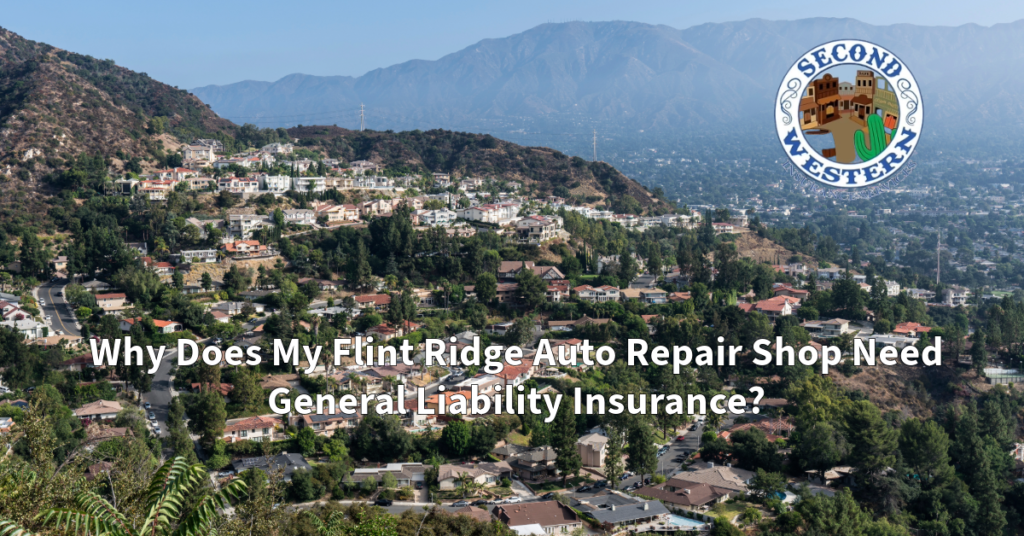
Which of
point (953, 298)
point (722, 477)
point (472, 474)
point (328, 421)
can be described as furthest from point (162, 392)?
point (953, 298)

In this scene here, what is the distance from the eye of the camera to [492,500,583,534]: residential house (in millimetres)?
15164

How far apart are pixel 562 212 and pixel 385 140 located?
20353mm

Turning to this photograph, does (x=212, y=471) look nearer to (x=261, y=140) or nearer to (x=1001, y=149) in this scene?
(x=261, y=140)

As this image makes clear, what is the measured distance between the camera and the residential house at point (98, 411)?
1883 cm

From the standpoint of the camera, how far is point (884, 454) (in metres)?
18.6

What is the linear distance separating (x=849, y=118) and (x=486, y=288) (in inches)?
586

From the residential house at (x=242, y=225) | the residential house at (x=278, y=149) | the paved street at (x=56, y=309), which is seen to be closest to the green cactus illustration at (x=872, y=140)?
the paved street at (x=56, y=309)

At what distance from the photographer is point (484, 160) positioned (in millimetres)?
53031

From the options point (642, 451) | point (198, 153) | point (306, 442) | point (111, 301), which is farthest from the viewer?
point (198, 153)

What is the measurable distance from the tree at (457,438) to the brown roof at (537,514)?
11.2ft

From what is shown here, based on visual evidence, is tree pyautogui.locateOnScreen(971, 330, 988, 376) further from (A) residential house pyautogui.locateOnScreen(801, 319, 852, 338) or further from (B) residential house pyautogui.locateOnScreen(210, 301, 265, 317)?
(B) residential house pyautogui.locateOnScreen(210, 301, 265, 317)

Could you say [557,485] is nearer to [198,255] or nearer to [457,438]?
[457,438]

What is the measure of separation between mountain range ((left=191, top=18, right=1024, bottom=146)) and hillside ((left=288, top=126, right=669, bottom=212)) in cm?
8062

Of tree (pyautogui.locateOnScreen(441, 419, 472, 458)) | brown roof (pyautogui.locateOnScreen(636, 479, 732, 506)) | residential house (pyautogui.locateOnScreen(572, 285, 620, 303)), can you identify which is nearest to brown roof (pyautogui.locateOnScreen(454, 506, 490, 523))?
tree (pyautogui.locateOnScreen(441, 419, 472, 458))
